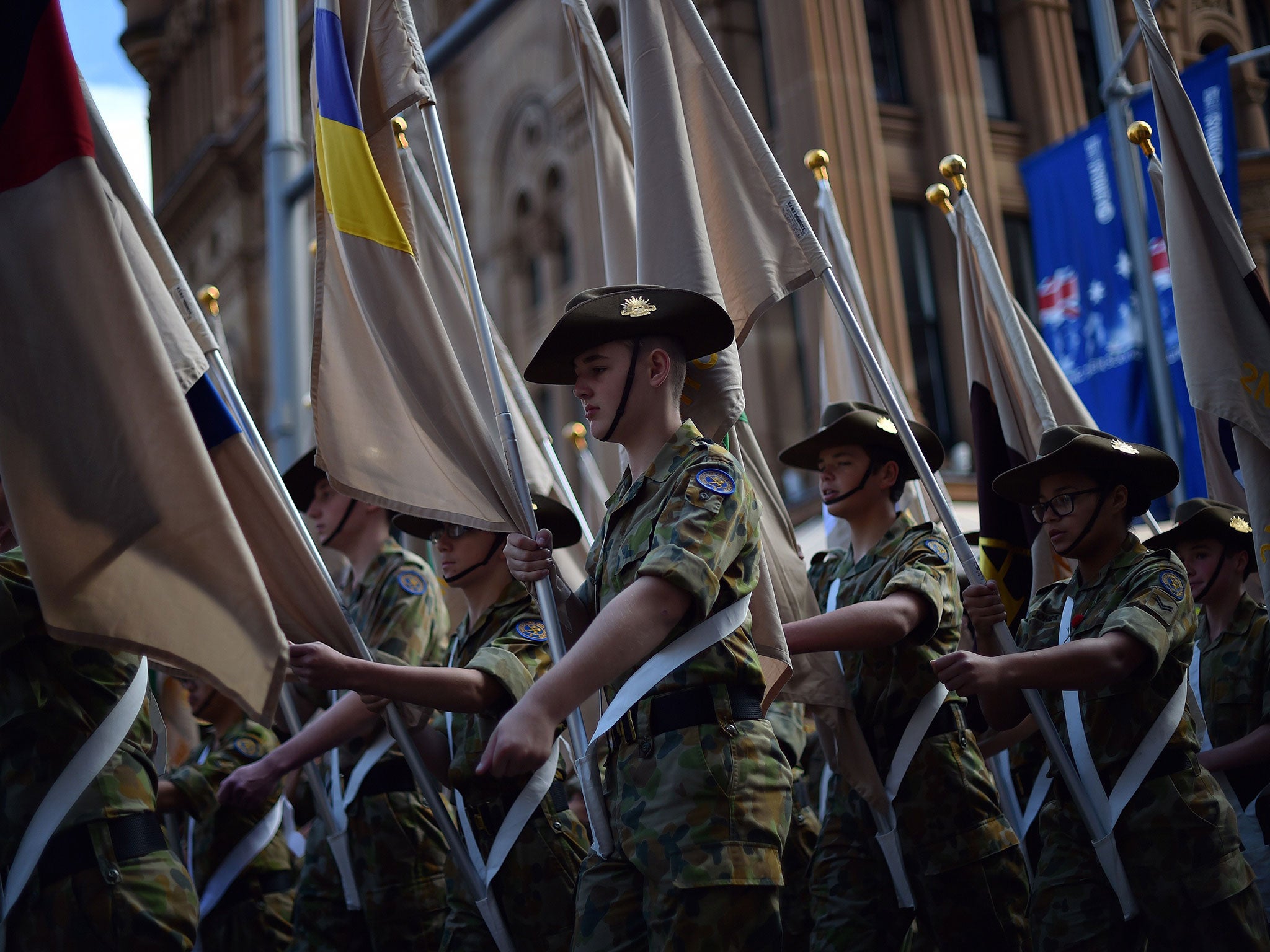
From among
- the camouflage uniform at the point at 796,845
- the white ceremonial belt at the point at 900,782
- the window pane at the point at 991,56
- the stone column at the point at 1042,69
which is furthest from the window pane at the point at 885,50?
the white ceremonial belt at the point at 900,782

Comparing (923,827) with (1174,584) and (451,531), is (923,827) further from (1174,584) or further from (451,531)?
(451,531)

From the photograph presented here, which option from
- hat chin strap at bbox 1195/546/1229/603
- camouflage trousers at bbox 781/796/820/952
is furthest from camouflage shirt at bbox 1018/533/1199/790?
camouflage trousers at bbox 781/796/820/952

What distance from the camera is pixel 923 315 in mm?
18016

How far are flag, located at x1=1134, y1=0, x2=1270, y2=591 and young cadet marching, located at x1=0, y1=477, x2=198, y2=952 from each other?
382 centimetres

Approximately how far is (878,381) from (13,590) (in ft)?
8.82

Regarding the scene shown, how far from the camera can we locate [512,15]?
24.0m

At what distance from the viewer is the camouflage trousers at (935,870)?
5.07 meters

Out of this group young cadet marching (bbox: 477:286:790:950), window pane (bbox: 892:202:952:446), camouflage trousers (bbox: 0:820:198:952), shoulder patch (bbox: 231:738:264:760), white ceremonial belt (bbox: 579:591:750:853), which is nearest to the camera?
young cadet marching (bbox: 477:286:790:950)

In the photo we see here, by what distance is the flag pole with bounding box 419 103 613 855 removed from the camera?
398 cm

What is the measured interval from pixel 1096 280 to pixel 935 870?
9951 millimetres

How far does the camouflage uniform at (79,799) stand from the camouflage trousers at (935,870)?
7.13 feet

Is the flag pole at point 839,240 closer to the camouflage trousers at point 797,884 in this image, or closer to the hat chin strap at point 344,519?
the camouflage trousers at point 797,884

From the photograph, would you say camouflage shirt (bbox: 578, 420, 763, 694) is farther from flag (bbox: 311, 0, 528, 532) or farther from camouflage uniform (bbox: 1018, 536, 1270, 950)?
camouflage uniform (bbox: 1018, 536, 1270, 950)

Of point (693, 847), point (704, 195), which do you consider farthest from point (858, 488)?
point (693, 847)
